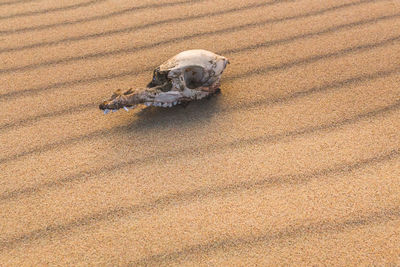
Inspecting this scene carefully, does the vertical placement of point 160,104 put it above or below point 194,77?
Answer: below

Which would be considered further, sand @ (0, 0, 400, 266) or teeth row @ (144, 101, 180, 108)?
teeth row @ (144, 101, 180, 108)

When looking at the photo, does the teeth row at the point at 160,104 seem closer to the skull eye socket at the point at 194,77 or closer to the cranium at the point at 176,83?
the cranium at the point at 176,83

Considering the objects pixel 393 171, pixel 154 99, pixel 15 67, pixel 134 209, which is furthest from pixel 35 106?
pixel 393 171

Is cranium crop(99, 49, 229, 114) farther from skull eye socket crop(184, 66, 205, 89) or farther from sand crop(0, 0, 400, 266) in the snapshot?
sand crop(0, 0, 400, 266)

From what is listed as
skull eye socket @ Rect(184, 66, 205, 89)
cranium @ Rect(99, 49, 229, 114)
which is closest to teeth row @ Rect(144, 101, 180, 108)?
cranium @ Rect(99, 49, 229, 114)

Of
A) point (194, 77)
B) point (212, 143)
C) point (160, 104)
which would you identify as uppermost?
Answer: point (194, 77)

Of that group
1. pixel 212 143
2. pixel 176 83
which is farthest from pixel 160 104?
pixel 212 143

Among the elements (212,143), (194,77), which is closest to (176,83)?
(194,77)

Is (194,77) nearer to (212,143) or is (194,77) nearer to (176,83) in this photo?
(176,83)
